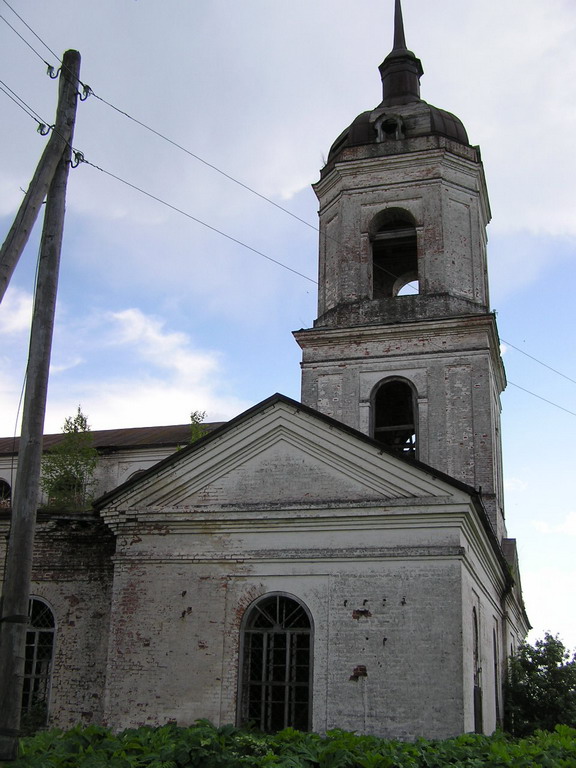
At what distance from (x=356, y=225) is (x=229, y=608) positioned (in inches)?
399

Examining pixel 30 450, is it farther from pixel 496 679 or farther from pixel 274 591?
pixel 496 679

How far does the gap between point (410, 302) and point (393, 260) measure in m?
2.92

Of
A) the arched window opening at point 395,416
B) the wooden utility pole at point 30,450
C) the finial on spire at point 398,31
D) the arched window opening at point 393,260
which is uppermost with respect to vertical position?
the finial on spire at point 398,31

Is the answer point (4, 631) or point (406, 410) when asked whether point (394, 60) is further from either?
point (4, 631)

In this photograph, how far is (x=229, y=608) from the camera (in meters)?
11.9

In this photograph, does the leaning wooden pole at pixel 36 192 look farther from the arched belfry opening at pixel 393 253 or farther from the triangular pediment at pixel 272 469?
the arched belfry opening at pixel 393 253

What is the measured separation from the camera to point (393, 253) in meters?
20.5

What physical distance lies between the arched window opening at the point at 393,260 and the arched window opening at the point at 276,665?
1001cm

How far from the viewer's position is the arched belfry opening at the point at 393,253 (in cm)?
1925

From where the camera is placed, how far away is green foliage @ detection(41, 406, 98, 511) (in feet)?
76.3

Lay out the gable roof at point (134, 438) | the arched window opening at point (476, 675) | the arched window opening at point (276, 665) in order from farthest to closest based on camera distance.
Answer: the gable roof at point (134, 438), the arched window opening at point (476, 675), the arched window opening at point (276, 665)

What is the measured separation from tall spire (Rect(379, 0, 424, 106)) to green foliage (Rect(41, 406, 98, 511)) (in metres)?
12.5

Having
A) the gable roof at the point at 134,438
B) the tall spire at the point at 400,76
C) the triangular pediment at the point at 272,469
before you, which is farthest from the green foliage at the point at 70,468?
the tall spire at the point at 400,76

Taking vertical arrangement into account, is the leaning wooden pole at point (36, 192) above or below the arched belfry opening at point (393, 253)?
below
